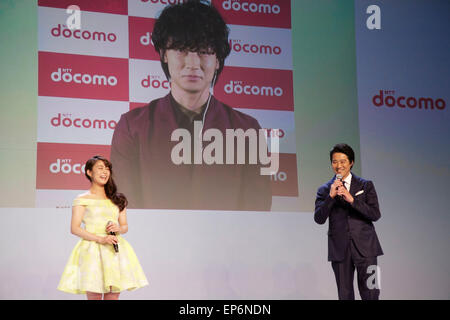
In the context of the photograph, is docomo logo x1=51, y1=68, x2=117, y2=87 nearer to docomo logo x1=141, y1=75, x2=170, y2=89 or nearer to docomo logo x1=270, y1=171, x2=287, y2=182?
docomo logo x1=141, y1=75, x2=170, y2=89

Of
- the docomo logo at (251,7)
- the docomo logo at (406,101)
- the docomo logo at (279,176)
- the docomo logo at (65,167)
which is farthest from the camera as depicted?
the docomo logo at (406,101)

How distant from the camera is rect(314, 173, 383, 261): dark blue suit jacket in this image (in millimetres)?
3654

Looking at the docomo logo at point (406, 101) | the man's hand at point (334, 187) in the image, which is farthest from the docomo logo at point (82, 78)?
the docomo logo at point (406, 101)

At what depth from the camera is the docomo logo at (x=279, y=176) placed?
5093mm

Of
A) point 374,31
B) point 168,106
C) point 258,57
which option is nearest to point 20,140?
point 168,106

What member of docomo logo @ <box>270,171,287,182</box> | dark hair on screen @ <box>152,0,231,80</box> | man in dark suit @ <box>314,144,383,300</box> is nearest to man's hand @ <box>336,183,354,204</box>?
man in dark suit @ <box>314,144,383,300</box>

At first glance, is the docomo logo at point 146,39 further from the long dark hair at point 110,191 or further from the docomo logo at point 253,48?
the long dark hair at point 110,191

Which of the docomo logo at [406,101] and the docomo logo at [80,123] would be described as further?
the docomo logo at [406,101]

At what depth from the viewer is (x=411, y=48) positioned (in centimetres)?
566

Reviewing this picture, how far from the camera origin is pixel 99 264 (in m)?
3.61

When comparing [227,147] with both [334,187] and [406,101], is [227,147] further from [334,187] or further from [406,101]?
[406,101]

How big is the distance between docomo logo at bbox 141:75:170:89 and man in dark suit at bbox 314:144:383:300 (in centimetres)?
175

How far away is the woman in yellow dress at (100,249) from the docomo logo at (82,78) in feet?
3.92

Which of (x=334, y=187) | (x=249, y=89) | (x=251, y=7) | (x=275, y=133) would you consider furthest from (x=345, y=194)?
(x=251, y=7)
